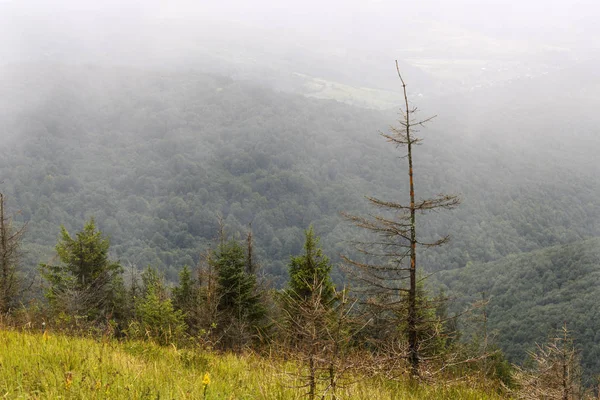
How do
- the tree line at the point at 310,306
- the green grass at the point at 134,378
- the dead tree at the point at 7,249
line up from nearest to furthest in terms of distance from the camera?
the green grass at the point at 134,378 < the tree line at the point at 310,306 < the dead tree at the point at 7,249

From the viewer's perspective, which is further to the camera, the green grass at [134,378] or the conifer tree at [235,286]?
the conifer tree at [235,286]

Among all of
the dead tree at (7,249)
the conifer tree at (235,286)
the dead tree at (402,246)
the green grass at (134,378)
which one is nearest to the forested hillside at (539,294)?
the conifer tree at (235,286)

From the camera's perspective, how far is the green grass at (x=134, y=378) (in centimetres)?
304

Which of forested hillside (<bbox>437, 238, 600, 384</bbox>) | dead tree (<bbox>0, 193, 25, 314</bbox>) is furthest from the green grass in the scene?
forested hillside (<bbox>437, 238, 600, 384</bbox>)

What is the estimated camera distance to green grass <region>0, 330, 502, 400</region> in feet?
9.97

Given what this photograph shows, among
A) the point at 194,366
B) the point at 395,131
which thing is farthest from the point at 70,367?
the point at 395,131

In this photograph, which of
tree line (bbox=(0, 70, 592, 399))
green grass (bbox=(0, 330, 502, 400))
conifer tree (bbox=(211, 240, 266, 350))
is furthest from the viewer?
conifer tree (bbox=(211, 240, 266, 350))

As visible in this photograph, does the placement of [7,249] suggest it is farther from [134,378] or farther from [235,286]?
[134,378]

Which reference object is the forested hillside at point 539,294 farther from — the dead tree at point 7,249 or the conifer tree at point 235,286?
the dead tree at point 7,249

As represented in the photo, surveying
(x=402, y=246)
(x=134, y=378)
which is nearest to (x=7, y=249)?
(x=402, y=246)

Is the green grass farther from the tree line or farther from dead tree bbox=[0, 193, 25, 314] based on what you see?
dead tree bbox=[0, 193, 25, 314]

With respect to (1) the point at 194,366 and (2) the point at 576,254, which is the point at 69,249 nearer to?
(1) the point at 194,366

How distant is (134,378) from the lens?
335 cm

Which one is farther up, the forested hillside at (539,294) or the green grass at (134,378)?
the green grass at (134,378)
